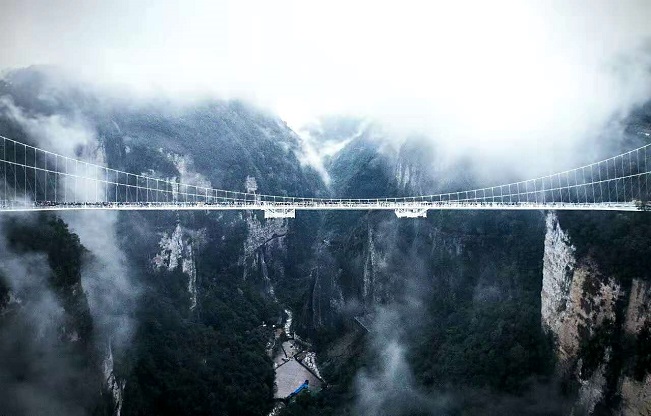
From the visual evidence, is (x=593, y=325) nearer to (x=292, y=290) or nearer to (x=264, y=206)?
(x=264, y=206)

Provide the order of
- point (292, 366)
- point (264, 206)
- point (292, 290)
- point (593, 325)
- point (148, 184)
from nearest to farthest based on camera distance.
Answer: point (593, 325) → point (264, 206) → point (292, 366) → point (148, 184) → point (292, 290)

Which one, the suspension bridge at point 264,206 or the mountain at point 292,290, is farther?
the suspension bridge at point 264,206

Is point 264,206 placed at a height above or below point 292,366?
above

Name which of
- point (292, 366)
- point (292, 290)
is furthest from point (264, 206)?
point (292, 290)

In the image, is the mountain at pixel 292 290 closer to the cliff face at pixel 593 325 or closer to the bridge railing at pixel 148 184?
the cliff face at pixel 593 325

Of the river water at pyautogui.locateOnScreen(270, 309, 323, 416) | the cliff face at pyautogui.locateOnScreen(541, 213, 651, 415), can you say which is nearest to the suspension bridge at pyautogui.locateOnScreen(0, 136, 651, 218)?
the cliff face at pyautogui.locateOnScreen(541, 213, 651, 415)

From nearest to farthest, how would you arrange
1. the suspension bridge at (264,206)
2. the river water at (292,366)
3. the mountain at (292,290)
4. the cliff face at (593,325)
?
the cliff face at (593,325) < the mountain at (292,290) < the suspension bridge at (264,206) < the river water at (292,366)

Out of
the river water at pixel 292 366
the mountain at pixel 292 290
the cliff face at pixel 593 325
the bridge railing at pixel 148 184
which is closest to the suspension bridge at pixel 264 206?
the bridge railing at pixel 148 184

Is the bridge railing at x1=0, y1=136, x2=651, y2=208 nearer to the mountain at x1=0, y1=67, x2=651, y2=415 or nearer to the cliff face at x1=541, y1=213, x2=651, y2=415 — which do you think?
the mountain at x1=0, y1=67, x2=651, y2=415

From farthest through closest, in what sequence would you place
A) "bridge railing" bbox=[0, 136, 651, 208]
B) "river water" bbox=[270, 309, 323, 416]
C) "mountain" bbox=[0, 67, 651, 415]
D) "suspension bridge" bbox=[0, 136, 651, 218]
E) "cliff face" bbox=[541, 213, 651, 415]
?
"river water" bbox=[270, 309, 323, 416]
"bridge railing" bbox=[0, 136, 651, 208]
"suspension bridge" bbox=[0, 136, 651, 218]
"mountain" bbox=[0, 67, 651, 415]
"cliff face" bbox=[541, 213, 651, 415]
